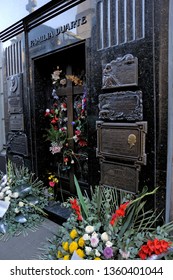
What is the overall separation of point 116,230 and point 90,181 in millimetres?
1097

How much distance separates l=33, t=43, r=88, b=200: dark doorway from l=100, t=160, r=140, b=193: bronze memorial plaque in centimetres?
80

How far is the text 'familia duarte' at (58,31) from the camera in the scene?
319 centimetres

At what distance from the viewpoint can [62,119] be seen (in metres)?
4.16

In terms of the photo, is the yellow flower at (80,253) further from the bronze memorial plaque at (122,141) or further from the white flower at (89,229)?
the bronze memorial plaque at (122,141)

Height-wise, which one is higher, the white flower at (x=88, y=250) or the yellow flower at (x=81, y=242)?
the yellow flower at (x=81, y=242)

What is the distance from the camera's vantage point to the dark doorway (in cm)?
382

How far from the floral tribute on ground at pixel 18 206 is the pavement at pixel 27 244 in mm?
137

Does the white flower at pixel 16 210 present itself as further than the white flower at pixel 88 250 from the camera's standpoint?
Yes

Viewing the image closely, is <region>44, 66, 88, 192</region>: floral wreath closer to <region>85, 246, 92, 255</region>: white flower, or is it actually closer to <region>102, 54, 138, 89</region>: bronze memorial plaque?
<region>102, 54, 138, 89</region>: bronze memorial plaque

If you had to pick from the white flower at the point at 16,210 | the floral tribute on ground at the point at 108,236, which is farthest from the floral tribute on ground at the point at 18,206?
the floral tribute on ground at the point at 108,236

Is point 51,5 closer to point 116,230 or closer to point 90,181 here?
point 90,181

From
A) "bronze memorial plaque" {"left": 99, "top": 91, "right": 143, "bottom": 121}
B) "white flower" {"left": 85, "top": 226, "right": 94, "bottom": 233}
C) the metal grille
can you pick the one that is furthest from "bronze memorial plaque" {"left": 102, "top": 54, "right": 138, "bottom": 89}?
"white flower" {"left": 85, "top": 226, "right": 94, "bottom": 233}

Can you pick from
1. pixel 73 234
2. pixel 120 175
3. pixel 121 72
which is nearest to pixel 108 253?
pixel 73 234

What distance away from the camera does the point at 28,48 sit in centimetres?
415
